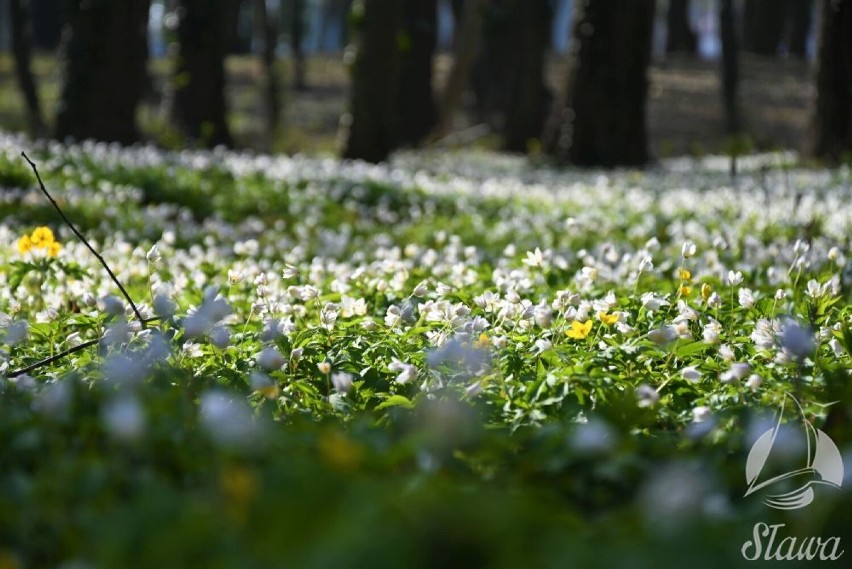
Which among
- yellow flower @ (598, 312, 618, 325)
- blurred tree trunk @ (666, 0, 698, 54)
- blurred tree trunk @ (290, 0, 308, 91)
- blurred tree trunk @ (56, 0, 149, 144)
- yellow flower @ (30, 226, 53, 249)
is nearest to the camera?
yellow flower @ (598, 312, 618, 325)

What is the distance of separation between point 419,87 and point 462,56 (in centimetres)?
305

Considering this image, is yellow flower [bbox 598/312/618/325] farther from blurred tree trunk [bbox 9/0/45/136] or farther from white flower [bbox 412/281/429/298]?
blurred tree trunk [bbox 9/0/45/136]

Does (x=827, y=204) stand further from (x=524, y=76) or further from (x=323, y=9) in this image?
(x=323, y=9)

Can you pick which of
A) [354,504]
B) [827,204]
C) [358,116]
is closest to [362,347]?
[354,504]

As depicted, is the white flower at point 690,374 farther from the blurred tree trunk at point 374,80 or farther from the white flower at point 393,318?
the blurred tree trunk at point 374,80

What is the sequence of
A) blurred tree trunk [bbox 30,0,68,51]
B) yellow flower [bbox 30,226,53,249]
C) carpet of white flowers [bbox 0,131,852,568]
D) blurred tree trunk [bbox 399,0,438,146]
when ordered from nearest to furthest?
carpet of white flowers [bbox 0,131,852,568]
yellow flower [bbox 30,226,53,249]
blurred tree trunk [bbox 399,0,438,146]
blurred tree trunk [bbox 30,0,68,51]

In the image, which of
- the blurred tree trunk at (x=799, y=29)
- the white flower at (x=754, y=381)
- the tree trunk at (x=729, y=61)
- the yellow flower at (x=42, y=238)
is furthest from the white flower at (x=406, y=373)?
the blurred tree trunk at (x=799, y=29)

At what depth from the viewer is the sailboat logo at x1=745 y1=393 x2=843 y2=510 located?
6.99 ft

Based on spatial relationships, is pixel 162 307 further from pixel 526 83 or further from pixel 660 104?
pixel 660 104

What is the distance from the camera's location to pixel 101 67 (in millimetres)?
12109

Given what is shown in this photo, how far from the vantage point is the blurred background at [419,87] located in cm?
1254

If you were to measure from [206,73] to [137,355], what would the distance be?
12.2 metres

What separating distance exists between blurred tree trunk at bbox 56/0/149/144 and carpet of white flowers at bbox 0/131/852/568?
6297 mm

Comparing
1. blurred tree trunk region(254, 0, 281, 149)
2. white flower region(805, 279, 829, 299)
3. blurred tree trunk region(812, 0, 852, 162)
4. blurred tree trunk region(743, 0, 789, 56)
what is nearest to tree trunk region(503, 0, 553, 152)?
blurred tree trunk region(254, 0, 281, 149)
